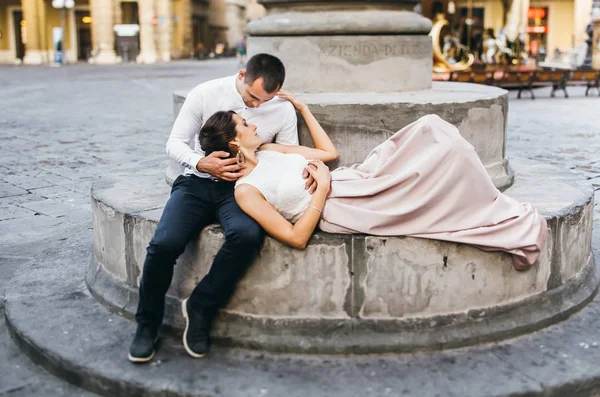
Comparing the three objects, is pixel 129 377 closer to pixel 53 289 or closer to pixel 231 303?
pixel 231 303

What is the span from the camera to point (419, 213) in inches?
130

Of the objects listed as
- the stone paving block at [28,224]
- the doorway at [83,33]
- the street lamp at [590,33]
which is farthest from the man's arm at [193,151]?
the doorway at [83,33]

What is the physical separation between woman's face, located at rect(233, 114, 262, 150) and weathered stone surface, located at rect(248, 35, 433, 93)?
1.29 m

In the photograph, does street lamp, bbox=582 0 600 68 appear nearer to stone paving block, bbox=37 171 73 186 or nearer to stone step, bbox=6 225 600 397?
stone paving block, bbox=37 171 73 186

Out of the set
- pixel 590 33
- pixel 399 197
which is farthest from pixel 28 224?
pixel 590 33

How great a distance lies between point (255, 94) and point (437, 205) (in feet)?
3.25

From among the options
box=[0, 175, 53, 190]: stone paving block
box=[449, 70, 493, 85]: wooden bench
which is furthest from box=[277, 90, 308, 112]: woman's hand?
box=[449, 70, 493, 85]: wooden bench

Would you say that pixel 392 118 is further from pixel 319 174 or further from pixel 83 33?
pixel 83 33

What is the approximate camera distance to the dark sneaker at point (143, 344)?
3217 mm

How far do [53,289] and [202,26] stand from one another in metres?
50.1

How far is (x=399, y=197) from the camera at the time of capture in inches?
131

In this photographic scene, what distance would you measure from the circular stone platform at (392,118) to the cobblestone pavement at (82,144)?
1797 mm

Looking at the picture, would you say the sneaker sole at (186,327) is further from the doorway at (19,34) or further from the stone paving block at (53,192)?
the doorway at (19,34)

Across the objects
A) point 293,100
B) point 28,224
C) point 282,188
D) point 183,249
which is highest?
point 293,100
